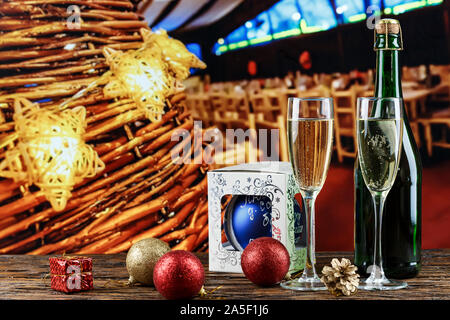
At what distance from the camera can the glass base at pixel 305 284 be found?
941mm

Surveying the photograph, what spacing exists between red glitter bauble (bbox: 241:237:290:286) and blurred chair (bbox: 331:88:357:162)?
945 mm

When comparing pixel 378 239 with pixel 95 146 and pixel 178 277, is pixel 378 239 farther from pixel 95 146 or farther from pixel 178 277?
pixel 95 146

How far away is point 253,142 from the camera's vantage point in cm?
187

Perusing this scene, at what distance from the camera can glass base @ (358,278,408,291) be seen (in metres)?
0.94

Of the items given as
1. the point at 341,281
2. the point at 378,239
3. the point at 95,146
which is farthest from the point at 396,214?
the point at 95,146

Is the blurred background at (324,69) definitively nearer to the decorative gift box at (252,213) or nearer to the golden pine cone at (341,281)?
the decorative gift box at (252,213)

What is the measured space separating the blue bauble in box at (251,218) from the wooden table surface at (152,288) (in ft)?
0.24

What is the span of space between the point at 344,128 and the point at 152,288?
42.0 inches

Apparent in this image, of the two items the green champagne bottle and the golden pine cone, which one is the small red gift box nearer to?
the golden pine cone

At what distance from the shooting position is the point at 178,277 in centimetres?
90
